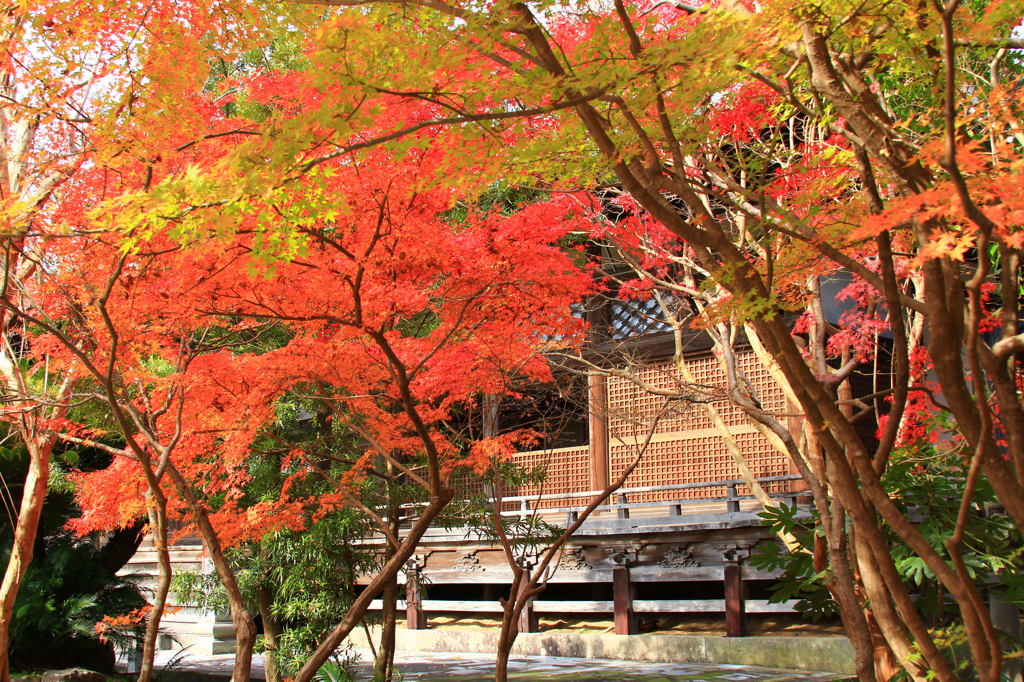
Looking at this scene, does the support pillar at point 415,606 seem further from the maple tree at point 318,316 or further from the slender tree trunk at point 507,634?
the slender tree trunk at point 507,634

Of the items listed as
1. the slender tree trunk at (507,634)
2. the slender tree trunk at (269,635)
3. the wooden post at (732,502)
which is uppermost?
the wooden post at (732,502)

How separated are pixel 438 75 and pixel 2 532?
33.6 feet

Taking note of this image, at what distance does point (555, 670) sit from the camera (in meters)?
10.3

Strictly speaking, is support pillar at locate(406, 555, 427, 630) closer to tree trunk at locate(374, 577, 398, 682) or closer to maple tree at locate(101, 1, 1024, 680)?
tree trunk at locate(374, 577, 398, 682)

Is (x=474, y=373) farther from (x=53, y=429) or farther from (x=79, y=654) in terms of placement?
(x=79, y=654)

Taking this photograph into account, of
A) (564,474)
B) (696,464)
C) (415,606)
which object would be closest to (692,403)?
(696,464)

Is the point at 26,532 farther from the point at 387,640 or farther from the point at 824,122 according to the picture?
the point at 824,122

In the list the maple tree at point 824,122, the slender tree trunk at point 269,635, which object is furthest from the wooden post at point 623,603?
the maple tree at point 824,122

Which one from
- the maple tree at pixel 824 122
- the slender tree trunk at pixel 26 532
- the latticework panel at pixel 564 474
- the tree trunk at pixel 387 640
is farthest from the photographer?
the latticework panel at pixel 564 474

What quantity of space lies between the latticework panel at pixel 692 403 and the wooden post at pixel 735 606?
2.10 metres

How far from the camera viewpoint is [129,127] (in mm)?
5512

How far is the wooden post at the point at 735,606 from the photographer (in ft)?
33.3

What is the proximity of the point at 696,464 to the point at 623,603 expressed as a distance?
7.24 feet

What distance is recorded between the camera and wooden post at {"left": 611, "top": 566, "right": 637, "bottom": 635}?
440 inches
